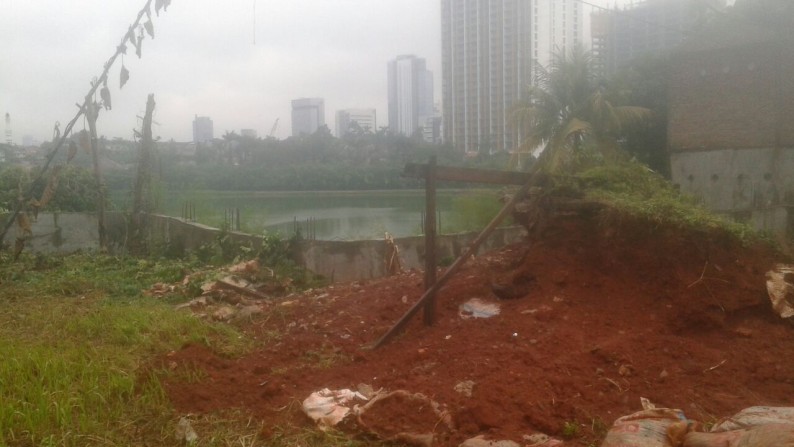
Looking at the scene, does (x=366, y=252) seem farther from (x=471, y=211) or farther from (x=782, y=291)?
(x=782, y=291)

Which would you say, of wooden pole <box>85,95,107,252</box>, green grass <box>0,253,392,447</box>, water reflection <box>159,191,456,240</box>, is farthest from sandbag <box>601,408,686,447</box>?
wooden pole <box>85,95,107,252</box>

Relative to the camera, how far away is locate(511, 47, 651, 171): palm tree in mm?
19891

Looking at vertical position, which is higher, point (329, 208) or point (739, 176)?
point (739, 176)

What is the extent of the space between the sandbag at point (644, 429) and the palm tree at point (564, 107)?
1555cm

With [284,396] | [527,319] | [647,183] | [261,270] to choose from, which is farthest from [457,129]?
[284,396]

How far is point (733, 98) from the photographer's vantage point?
2255cm

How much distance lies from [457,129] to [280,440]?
14.8m

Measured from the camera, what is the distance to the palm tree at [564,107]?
19.9 meters

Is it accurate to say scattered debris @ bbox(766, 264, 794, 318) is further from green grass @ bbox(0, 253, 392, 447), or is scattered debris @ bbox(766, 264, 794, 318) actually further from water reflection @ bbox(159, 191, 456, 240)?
water reflection @ bbox(159, 191, 456, 240)

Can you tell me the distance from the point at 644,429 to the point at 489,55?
15268 millimetres

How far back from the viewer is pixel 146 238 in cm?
1694

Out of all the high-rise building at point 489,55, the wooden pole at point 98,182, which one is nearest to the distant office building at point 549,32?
the high-rise building at point 489,55

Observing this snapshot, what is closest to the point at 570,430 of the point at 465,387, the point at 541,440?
the point at 541,440

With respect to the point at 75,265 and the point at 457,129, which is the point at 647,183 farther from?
the point at 457,129
